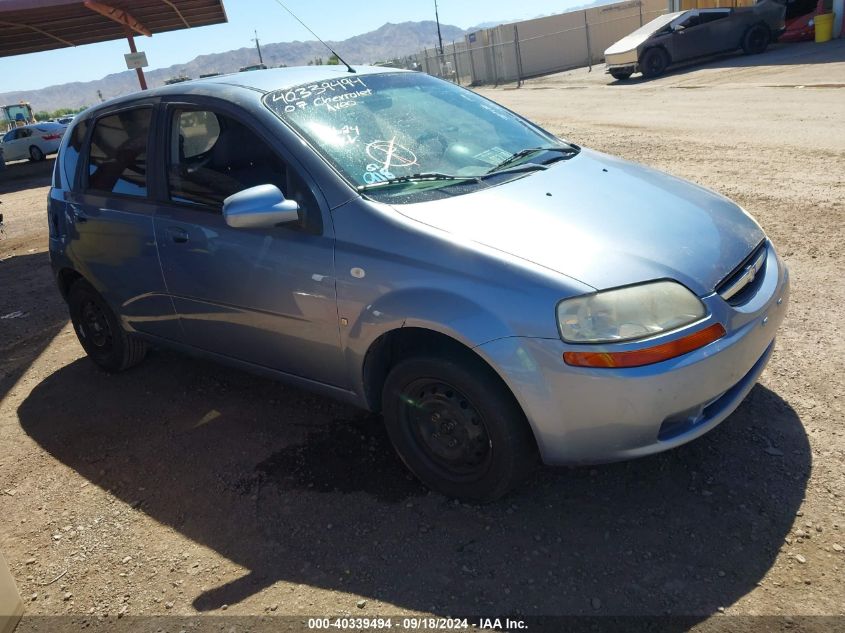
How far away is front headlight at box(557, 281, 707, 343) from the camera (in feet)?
8.17

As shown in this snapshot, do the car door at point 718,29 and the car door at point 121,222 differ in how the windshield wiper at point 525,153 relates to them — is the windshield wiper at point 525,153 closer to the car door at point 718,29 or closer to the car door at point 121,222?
the car door at point 121,222

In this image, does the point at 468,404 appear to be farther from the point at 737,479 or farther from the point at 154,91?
the point at 154,91

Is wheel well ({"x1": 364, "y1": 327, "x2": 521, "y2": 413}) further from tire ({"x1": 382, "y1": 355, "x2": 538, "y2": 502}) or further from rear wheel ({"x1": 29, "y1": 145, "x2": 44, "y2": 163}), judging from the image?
rear wheel ({"x1": 29, "y1": 145, "x2": 44, "y2": 163})

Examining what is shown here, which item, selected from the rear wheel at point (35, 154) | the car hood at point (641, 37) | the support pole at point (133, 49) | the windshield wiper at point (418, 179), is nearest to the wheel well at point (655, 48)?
the car hood at point (641, 37)

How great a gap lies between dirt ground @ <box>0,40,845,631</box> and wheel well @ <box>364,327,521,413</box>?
18.9 inches

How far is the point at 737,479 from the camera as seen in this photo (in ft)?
9.65

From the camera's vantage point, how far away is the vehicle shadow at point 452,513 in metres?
2.54

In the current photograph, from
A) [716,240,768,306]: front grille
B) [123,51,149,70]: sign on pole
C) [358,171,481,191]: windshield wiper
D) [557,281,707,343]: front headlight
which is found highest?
[123,51,149,70]: sign on pole

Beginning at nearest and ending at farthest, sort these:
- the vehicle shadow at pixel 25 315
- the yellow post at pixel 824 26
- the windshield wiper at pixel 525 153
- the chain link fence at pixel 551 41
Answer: the windshield wiper at pixel 525 153, the vehicle shadow at pixel 25 315, the yellow post at pixel 824 26, the chain link fence at pixel 551 41

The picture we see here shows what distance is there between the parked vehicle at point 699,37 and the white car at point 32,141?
21.6 metres

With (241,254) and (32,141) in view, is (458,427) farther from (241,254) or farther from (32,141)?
(32,141)

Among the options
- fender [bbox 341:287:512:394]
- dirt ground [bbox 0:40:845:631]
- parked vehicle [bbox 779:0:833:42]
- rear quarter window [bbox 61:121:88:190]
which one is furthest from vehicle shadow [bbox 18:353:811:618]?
parked vehicle [bbox 779:0:833:42]

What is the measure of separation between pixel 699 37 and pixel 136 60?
15.9m

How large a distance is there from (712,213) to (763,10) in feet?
67.1
